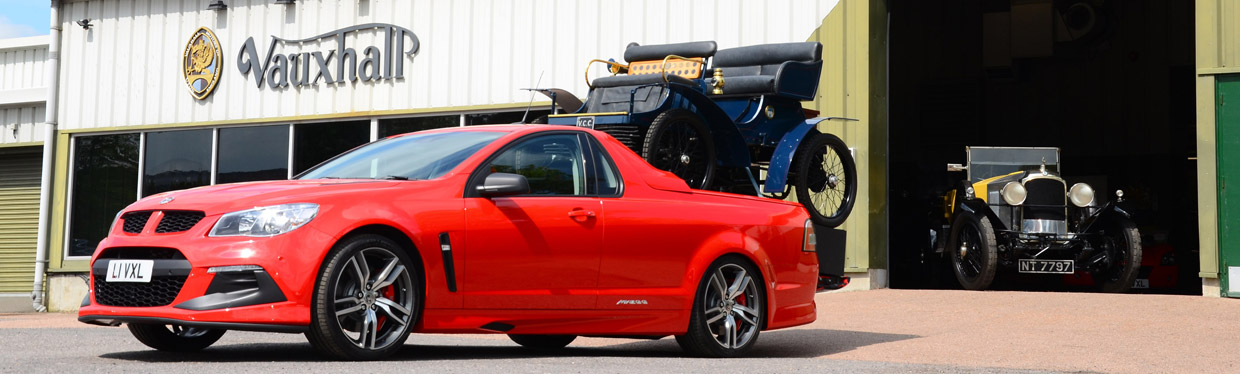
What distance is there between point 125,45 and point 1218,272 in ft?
51.6

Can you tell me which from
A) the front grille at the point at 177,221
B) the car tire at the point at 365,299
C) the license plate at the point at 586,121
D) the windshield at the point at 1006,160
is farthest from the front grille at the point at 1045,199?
the front grille at the point at 177,221

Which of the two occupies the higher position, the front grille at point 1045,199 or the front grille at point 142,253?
the front grille at point 1045,199

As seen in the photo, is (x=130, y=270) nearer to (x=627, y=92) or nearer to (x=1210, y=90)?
(x=627, y=92)

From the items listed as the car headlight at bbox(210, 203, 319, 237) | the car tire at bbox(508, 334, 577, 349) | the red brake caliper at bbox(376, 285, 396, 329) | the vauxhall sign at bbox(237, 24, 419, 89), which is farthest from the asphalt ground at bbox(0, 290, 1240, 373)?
the vauxhall sign at bbox(237, 24, 419, 89)

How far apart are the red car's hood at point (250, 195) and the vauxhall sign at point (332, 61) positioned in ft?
40.2

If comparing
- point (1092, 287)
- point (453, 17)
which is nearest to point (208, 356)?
point (453, 17)

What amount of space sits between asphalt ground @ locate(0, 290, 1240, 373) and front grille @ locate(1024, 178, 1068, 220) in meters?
1.78

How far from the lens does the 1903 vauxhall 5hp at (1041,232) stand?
47.2 ft

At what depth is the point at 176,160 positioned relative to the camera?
20250 mm

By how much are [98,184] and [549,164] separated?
15.6m

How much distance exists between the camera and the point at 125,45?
20.9 metres

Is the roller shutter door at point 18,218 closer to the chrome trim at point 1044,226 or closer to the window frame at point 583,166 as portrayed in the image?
the chrome trim at point 1044,226

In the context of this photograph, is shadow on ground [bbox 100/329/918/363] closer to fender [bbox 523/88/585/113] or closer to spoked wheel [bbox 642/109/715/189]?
spoked wheel [bbox 642/109/715/189]

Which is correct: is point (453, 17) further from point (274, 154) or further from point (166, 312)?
point (166, 312)
